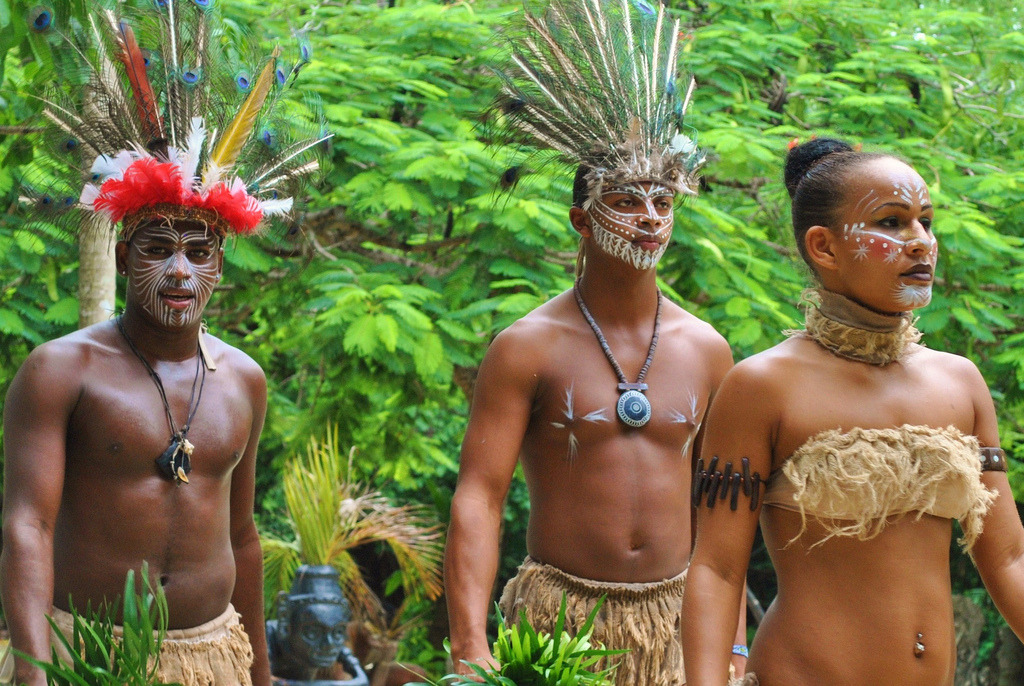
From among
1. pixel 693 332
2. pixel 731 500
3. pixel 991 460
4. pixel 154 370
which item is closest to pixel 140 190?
pixel 154 370

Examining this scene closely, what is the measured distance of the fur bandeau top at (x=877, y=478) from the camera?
2543 mm

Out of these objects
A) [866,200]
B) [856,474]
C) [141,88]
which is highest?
[141,88]

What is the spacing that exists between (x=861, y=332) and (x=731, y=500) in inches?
19.4

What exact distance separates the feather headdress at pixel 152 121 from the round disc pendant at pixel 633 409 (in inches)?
57.9

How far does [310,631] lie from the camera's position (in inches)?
261

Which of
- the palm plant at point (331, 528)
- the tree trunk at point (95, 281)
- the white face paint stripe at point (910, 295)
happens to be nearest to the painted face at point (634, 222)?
the white face paint stripe at point (910, 295)

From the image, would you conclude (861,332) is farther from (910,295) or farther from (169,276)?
(169,276)

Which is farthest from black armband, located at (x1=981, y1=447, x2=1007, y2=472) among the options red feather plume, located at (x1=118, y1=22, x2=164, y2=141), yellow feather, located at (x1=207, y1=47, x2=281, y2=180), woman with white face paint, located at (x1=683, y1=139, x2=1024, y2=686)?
red feather plume, located at (x1=118, y1=22, x2=164, y2=141)

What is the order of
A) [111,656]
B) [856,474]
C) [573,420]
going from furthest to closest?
[573,420] → [111,656] → [856,474]

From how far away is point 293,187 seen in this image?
14.5ft

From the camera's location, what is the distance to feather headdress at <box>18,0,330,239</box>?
3.86 m

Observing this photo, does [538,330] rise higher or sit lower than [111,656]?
higher

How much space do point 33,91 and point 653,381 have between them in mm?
2352

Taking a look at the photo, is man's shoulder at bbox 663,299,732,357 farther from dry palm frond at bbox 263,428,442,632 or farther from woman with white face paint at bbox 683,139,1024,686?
dry palm frond at bbox 263,428,442,632
